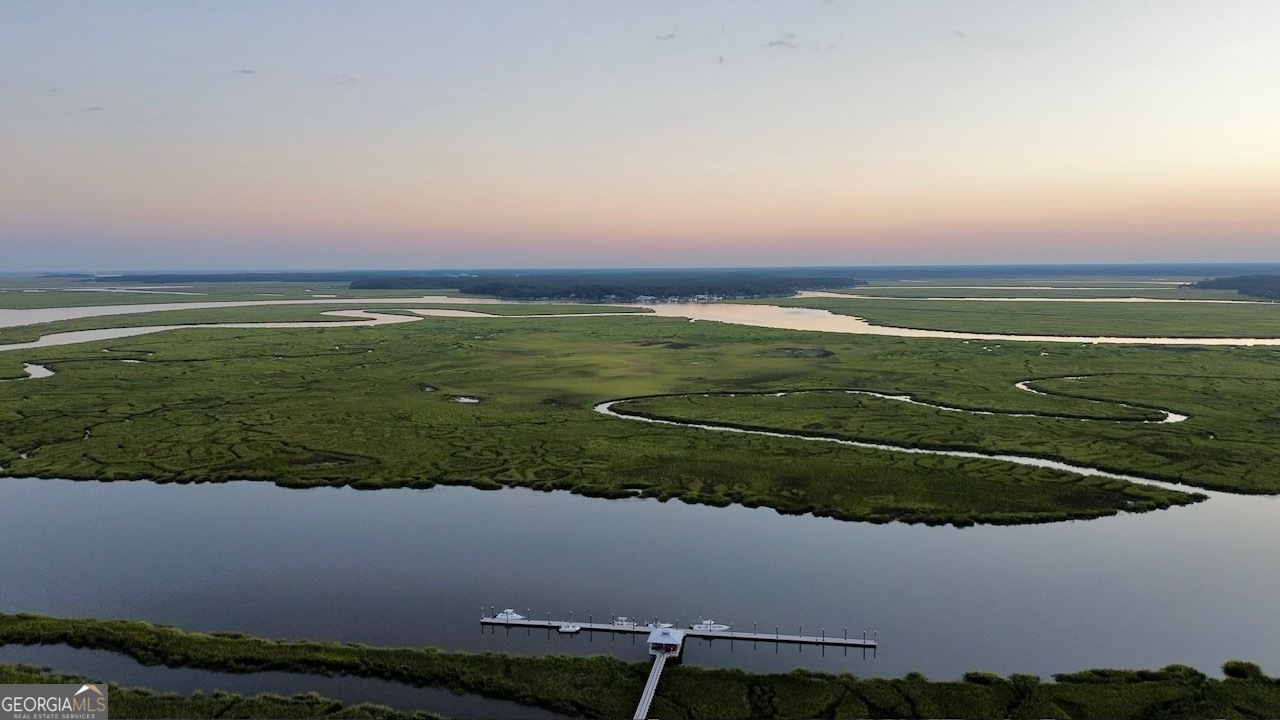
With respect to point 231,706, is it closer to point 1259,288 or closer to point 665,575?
point 665,575

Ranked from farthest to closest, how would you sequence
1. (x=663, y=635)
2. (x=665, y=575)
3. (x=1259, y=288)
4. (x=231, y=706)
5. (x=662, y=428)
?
(x=1259, y=288), (x=662, y=428), (x=665, y=575), (x=663, y=635), (x=231, y=706)

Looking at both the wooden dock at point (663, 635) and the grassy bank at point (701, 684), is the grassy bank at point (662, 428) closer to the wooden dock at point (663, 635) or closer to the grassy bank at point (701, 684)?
the wooden dock at point (663, 635)

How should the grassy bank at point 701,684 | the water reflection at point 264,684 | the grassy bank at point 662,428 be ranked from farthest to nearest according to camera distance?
the grassy bank at point 662,428 → the water reflection at point 264,684 → the grassy bank at point 701,684

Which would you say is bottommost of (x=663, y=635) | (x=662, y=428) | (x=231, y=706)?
(x=231, y=706)

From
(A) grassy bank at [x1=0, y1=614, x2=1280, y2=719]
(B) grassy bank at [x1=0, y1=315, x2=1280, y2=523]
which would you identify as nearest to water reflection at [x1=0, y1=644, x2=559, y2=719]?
(A) grassy bank at [x1=0, y1=614, x2=1280, y2=719]

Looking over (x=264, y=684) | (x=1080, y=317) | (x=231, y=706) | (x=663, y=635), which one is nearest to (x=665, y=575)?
(x=663, y=635)

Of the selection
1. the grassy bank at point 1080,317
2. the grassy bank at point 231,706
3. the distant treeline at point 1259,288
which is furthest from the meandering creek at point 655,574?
the distant treeline at point 1259,288
